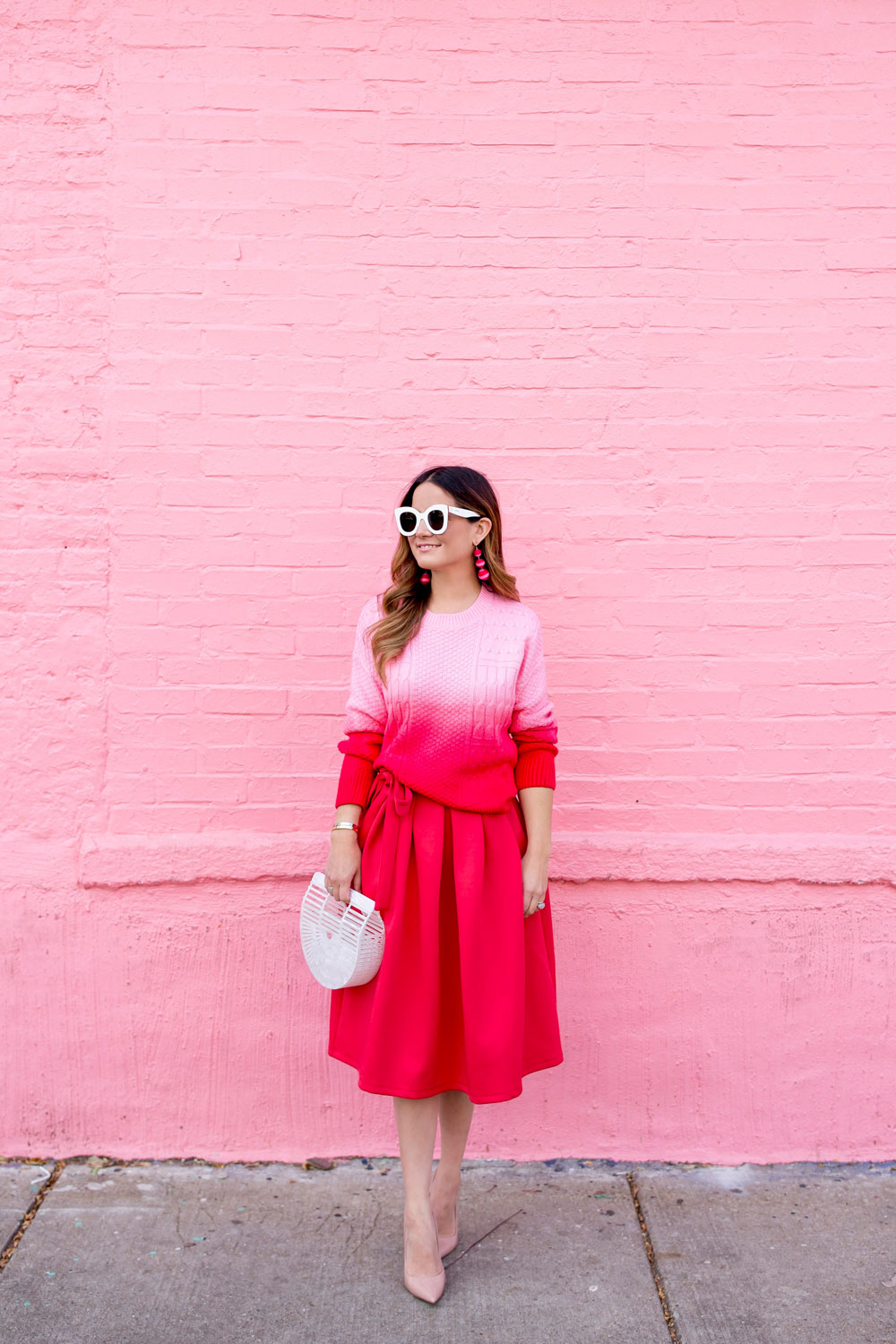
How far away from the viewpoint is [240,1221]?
295cm

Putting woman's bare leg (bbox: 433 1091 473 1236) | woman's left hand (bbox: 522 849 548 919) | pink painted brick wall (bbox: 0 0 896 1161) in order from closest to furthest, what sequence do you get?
1. woman's left hand (bbox: 522 849 548 919)
2. woman's bare leg (bbox: 433 1091 473 1236)
3. pink painted brick wall (bbox: 0 0 896 1161)

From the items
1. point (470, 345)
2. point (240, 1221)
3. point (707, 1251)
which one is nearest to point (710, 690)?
point (470, 345)

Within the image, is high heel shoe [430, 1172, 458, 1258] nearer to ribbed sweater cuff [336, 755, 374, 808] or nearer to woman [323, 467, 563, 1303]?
woman [323, 467, 563, 1303]

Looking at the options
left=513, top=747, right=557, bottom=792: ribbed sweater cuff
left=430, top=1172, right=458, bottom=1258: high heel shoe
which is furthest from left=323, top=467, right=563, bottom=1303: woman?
left=430, top=1172, right=458, bottom=1258: high heel shoe

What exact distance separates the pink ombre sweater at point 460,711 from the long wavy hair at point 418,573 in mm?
26

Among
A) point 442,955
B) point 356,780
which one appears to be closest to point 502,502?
point 356,780

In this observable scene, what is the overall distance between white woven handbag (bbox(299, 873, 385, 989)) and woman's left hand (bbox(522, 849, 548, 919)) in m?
0.36

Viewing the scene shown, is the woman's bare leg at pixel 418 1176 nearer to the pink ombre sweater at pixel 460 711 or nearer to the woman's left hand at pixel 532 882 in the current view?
the woman's left hand at pixel 532 882

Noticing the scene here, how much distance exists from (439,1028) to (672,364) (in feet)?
6.41

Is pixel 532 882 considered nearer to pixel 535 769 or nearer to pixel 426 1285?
pixel 535 769

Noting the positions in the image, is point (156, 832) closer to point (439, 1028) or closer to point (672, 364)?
point (439, 1028)

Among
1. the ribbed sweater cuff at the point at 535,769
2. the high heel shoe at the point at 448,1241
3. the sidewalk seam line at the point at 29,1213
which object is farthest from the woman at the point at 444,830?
the sidewalk seam line at the point at 29,1213

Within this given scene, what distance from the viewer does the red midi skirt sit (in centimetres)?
258

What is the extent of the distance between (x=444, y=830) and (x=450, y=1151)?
879 millimetres
